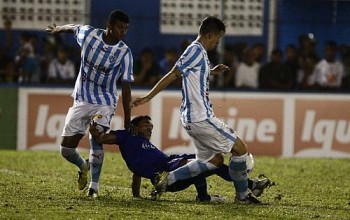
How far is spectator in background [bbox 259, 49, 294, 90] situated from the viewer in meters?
20.9

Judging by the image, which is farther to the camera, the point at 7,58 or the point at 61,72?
the point at 61,72

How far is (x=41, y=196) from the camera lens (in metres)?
12.5

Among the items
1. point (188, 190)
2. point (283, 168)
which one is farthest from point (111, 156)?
point (188, 190)

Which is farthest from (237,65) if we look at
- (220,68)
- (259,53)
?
(220,68)

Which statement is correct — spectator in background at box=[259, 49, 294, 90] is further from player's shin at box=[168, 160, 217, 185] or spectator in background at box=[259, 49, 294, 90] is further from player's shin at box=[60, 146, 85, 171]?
player's shin at box=[168, 160, 217, 185]

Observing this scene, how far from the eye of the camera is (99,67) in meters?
12.7

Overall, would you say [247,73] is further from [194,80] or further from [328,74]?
[194,80]

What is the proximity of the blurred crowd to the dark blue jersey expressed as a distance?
8.21 m

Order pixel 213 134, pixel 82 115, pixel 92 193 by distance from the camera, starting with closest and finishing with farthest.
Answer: pixel 213 134 → pixel 92 193 → pixel 82 115

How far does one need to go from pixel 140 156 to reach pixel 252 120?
339 inches

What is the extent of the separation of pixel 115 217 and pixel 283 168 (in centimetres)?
762

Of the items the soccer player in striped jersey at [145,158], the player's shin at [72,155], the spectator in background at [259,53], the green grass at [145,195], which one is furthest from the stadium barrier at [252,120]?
the soccer player in striped jersey at [145,158]

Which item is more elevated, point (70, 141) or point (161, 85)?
point (161, 85)

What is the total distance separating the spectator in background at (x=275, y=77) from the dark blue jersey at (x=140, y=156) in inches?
337
